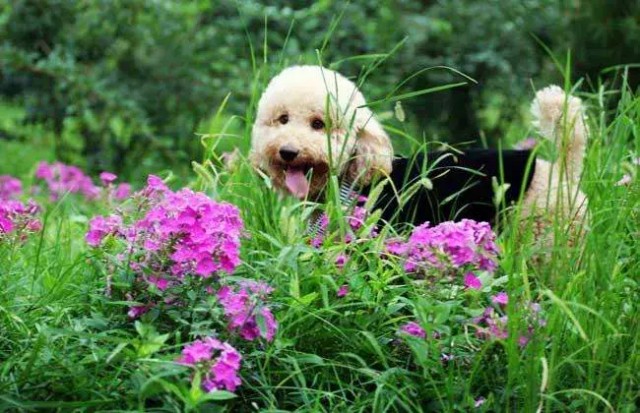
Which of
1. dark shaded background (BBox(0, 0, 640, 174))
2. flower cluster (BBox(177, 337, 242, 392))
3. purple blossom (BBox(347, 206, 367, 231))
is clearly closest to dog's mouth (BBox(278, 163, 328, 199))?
purple blossom (BBox(347, 206, 367, 231))

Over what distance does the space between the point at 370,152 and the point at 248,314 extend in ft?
4.09

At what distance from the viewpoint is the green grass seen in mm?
2441

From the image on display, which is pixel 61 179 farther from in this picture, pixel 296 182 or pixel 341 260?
pixel 341 260

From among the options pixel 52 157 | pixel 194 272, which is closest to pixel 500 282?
pixel 194 272

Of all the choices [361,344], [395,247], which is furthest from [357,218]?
[361,344]

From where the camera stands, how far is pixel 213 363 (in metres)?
2.33

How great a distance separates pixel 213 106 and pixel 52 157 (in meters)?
1.64

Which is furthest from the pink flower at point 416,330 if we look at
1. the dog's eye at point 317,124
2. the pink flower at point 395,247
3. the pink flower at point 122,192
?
the pink flower at point 122,192

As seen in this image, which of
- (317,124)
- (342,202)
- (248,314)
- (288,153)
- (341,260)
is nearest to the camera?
(248,314)

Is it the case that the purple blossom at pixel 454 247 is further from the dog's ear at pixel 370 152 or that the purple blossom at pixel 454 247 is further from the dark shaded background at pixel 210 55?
the dark shaded background at pixel 210 55

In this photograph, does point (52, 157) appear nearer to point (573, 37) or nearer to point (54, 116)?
point (54, 116)

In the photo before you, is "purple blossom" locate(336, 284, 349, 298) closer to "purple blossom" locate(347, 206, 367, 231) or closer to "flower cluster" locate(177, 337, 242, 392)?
"purple blossom" locate(347, 206, 367, 231)

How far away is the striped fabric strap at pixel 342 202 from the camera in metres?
3.18

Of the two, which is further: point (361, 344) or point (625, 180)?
point (625, 180)
